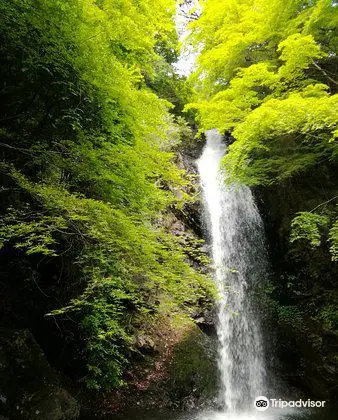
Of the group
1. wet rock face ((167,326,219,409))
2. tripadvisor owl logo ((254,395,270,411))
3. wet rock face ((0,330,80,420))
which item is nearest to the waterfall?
tripadvisor owl logo ((254,395,270,411))

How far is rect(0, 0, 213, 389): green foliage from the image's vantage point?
3.58 metres

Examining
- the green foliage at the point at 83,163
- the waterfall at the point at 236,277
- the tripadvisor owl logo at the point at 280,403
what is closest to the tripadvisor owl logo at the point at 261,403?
the tripadvisor owl logo at the point at 280,403

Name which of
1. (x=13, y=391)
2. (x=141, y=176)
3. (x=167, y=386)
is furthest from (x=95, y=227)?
(x=167, y=386)

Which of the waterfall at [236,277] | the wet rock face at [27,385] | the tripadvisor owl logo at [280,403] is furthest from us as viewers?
the waterfall at [236,277]

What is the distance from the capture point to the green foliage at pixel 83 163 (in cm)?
358

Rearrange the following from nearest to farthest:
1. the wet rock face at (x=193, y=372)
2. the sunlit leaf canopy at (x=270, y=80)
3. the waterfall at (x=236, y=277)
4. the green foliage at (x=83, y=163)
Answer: the green foliage at (x=83, y=163) → the sunlit leaf canopy at (x=270, y=80) → the wet rock face at (x=193, y=372) → the waterfall at (x=236, y=277)

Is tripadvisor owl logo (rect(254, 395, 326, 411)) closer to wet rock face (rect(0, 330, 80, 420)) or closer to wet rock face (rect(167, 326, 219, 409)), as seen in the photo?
wet rock face (rect(167, 326, 219, 409))

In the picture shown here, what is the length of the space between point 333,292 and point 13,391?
8494mm

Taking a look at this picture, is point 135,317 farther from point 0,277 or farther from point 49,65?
point 49,65

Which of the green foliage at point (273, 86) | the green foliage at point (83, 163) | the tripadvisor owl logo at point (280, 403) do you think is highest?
the green foliage at point (273, 86)

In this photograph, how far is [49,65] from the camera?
400cm

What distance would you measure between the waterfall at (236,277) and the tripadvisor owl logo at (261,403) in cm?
13

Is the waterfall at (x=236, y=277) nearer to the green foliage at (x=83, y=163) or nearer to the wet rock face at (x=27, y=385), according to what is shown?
the green foliage at (x=83, y=163)

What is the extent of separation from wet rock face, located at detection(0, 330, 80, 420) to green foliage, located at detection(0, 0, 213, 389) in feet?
2.24
